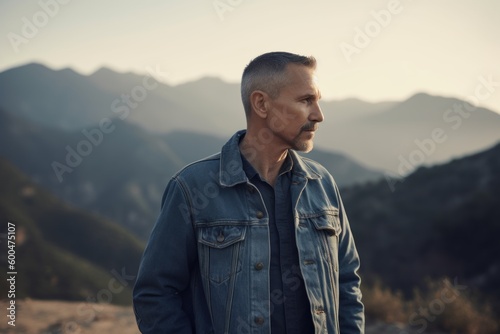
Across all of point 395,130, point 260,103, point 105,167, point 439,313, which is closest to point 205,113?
point 395,130

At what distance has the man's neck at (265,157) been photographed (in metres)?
2.50

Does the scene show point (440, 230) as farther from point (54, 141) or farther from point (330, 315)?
point (54, 141)

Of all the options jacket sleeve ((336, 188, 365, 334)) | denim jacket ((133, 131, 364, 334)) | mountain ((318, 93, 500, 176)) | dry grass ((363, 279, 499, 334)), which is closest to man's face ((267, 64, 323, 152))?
denim jacket ((133, 131, 364, 334))

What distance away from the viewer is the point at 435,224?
20375 millimetres

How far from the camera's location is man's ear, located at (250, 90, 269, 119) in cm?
247

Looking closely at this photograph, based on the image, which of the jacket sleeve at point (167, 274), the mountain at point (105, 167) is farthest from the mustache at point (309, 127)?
the mountain at point (105, 167)

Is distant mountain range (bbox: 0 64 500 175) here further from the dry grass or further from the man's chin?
the man's chin

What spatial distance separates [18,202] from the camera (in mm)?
36031

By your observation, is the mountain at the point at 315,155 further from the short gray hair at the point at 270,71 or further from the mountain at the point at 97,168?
the short gray hair at the point at 270,71

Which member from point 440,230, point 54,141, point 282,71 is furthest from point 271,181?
point 54,141

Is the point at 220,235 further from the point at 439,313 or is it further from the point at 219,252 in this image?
the point at 439,313

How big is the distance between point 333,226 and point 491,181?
21939mm

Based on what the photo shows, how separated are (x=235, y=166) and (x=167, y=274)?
0.61 meters

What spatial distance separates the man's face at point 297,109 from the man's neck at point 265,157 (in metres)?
0.10
